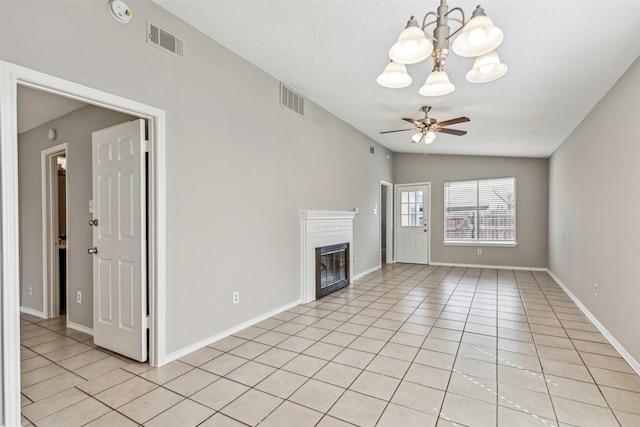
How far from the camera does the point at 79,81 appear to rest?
2061 millimetres

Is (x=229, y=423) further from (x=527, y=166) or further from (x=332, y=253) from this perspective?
(x=527, y=166)

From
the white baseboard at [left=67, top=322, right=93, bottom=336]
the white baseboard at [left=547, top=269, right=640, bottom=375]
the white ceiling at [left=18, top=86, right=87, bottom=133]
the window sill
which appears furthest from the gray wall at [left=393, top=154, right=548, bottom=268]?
the white baseboard at [left=67, top=322, right=93, bottom=336]

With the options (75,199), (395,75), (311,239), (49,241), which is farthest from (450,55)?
(49,241)

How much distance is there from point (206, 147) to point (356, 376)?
2.33m

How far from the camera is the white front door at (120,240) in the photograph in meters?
2.59

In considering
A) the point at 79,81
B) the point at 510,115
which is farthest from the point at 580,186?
the point at 79,81

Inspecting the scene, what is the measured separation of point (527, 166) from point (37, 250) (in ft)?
28.3

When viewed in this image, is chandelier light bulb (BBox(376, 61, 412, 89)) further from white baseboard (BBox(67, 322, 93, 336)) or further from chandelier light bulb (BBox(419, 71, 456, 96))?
white baseboard (BBox(67, 322, 93, 336))

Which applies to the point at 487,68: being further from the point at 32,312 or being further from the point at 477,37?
the point at 32,312

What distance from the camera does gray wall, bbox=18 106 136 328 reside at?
10.8 feet

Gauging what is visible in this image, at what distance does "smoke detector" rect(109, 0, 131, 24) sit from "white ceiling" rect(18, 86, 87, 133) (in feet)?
4.72

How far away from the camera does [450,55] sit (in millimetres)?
2840

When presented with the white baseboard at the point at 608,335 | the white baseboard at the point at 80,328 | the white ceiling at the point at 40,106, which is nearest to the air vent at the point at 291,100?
the white ceiling at the point at 40,106

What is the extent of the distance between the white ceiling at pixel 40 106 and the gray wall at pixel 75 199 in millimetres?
67
